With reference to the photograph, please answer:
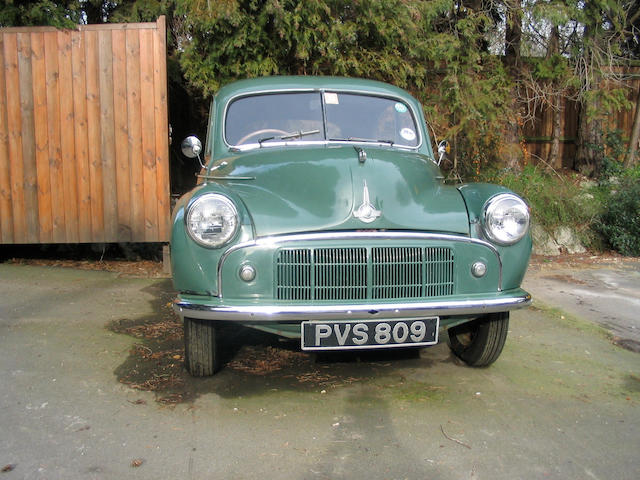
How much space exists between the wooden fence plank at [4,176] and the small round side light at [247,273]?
4.71 meters

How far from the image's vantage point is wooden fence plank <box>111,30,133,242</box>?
20.7 ft

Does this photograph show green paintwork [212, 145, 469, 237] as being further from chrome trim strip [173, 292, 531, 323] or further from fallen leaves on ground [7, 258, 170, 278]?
fallen leaves on ground [7, 258, 170, 278]

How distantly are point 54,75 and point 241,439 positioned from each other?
5239mm

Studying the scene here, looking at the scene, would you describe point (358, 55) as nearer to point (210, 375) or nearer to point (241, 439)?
point (210, 375)

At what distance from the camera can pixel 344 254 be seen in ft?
9.46

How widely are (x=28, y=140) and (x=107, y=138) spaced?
34.3 inches

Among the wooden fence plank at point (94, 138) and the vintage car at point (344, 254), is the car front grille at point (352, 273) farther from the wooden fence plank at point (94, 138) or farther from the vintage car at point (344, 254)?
the wooden fence plank at point (94, 138)

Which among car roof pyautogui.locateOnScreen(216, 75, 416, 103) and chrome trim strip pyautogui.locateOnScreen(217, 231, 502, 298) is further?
car roof pyautogui.locateOnScreen(216, 75, 416, 103)

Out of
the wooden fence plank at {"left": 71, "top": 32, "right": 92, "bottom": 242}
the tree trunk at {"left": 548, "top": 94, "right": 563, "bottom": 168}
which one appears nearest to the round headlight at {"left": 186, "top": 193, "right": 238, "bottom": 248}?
the wooden fence plank at {"left": 71, "top": 32, "right": 92, "bottom": 242}

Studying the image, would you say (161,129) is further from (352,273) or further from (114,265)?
(352,273)

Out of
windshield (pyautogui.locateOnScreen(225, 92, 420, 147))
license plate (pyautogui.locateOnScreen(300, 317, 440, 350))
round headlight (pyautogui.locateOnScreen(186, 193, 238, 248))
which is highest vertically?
windshield (pyautogui.locateOnScreen(225, 92, 420, 147))

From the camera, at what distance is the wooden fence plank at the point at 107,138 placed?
6.32 metres

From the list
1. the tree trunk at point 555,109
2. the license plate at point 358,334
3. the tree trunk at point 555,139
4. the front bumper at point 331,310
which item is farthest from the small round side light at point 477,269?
the tree trunk at point 555,139

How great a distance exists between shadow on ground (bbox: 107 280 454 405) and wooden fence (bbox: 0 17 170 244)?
232 centimetres
